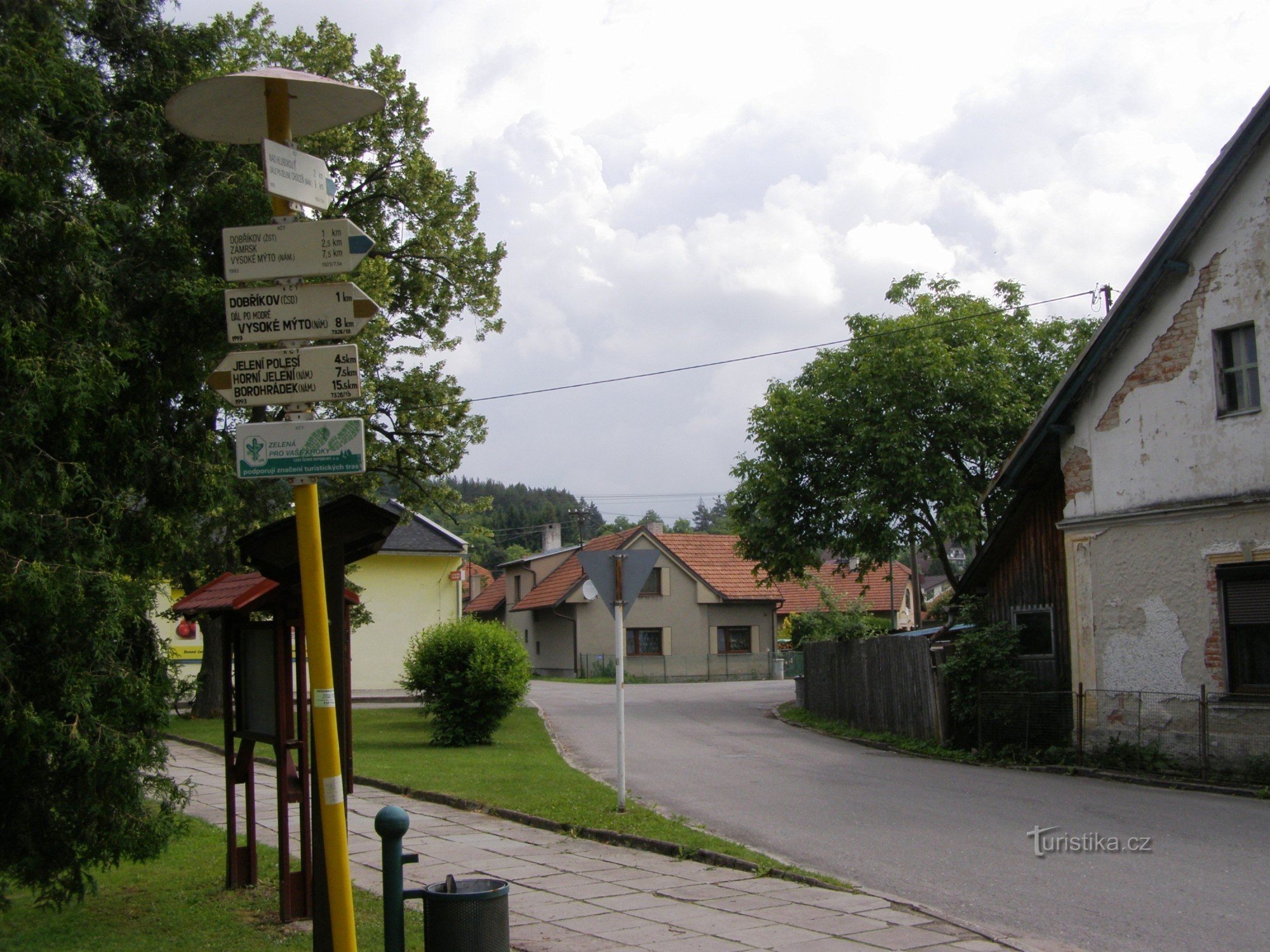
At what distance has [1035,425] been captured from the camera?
17797mm

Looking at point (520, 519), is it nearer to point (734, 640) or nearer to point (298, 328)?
point (734, 640)

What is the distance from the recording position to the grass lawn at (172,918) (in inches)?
273

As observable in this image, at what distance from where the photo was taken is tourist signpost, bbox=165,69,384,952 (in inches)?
206

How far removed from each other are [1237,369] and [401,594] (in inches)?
1055

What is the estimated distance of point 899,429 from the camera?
2528 cm

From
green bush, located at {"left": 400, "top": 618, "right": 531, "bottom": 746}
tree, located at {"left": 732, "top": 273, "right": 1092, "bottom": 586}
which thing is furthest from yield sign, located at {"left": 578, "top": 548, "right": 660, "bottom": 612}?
tree, located at {"left": 732, "top": 273, "right": 1092, "bottom": 586}

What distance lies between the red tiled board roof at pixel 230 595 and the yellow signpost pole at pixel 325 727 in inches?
102

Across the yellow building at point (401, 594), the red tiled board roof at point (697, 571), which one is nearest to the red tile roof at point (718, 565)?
the red tiled board roof at point (697, 571)

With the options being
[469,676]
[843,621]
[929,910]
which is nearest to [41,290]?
[929,910]

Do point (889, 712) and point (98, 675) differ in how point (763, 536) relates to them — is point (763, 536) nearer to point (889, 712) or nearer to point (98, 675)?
point (889, 712)

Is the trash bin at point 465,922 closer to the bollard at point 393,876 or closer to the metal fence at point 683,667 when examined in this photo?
the bollard at point 393,876

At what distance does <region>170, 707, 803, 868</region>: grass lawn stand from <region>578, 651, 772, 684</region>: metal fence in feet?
87.2

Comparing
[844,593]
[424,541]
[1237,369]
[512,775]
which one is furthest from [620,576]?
[844,593]

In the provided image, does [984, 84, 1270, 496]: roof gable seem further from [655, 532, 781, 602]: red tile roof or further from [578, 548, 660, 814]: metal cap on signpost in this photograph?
[655, 532, 781, 602]: red tile roof
